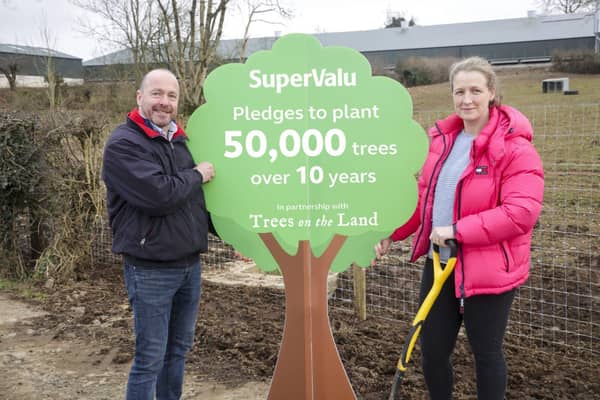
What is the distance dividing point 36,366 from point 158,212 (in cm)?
215

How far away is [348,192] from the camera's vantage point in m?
2.63

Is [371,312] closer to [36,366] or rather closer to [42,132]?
[36,366]

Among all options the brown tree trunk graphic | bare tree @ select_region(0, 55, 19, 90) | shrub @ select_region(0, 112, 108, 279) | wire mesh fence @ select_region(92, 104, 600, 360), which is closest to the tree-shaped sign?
the brown tree trunk graphic

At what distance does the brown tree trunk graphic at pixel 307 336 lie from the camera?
2.75m

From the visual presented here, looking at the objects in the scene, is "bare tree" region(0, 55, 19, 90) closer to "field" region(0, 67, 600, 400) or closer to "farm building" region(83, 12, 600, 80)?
"farm building" region(83, 12, 600, 80)

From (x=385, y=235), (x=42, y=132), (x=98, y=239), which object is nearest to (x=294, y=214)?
(x=385, y=235)

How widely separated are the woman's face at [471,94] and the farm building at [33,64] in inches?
585

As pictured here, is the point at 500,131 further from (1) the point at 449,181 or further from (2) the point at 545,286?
(2) the point at 545,286

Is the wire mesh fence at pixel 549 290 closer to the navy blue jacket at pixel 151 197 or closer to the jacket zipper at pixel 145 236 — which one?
the navy blue jacket at pixel 151 197

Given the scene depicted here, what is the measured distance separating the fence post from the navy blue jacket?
1790 mm

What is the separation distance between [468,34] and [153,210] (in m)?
41.3

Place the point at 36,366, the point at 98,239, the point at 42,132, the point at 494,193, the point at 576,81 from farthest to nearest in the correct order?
the point at 576,81 < the point at 98,239 < the point at 42,132 < the point at 36,366 < the point at 494,193

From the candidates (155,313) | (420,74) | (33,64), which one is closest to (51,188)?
(155,313)

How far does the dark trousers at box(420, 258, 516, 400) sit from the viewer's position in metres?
2.33
